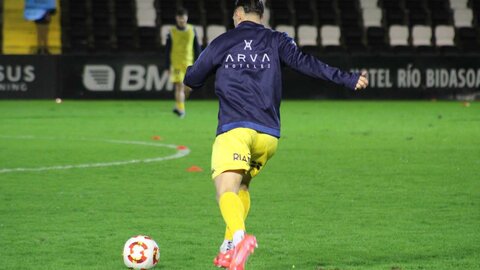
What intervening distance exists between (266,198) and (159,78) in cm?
1725

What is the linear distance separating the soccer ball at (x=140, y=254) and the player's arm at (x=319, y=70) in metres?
1.23

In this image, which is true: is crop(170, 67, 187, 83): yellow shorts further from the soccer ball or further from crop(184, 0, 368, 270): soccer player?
the soccer ball

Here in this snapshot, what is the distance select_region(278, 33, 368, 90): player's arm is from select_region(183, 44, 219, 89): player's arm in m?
0.39

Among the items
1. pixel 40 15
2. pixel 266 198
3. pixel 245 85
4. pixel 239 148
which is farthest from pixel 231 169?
pixel 40 15

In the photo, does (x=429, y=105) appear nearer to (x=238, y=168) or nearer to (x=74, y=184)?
(x=74, y=184)

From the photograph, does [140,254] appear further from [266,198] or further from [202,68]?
[266,198]

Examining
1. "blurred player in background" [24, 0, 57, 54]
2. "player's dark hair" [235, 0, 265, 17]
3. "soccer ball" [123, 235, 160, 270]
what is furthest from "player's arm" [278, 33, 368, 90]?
"blurred player in background" [24, 0, 57, 54]

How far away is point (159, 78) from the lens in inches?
1046

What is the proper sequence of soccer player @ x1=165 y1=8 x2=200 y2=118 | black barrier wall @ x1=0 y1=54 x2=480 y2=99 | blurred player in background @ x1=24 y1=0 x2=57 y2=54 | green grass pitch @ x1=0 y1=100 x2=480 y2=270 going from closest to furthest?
green grass pitch @ x1=0 y1=100 x2=480 y2=270 → soccer player @ x1=165 y1=8 x2=200 y2=118 → black barrier wall @ x1=0 y1=54 x2=480 y2=99 → blurred player in background @ x1=24 y1=0 x2=57 y2=54

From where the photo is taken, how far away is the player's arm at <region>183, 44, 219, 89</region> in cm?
634

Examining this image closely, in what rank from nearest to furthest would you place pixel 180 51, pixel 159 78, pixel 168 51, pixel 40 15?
1. pixel 168 51
2. pixel 180 51
3. pixel 159 78
4. pixel 40 15

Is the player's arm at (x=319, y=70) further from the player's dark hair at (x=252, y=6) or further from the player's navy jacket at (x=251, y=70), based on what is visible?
the player's dark hair at (x=252, y=6)

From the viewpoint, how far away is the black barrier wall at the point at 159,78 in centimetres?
2578

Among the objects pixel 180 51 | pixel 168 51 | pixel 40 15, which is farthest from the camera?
pixel 40 15
